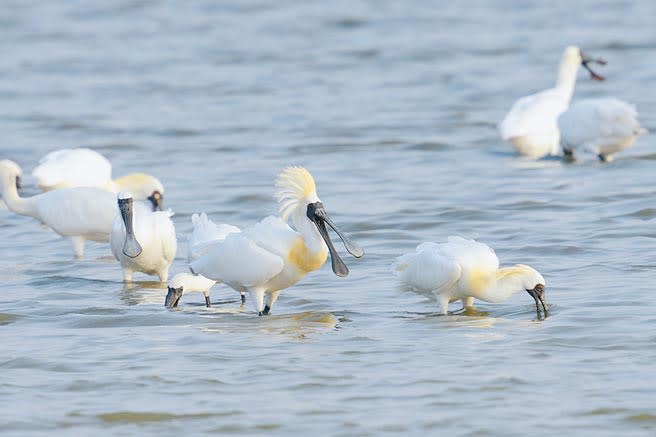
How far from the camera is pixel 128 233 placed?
10586mm

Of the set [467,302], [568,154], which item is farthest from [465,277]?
[568,154]

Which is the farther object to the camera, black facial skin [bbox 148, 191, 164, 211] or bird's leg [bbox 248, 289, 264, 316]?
black facial skin [bbox 148, 191, 164, 211]

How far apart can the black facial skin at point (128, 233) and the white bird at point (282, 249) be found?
1.06 m

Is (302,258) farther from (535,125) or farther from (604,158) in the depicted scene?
(535,125)

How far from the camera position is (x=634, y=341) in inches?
319

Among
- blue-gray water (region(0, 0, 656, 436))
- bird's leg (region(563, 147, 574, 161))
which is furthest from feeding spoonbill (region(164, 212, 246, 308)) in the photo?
bird's leg (region(563, 147, 574, 161))

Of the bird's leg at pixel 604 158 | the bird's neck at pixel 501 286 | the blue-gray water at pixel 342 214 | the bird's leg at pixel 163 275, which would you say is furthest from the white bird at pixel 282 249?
the bird's leg at pixel 604 158

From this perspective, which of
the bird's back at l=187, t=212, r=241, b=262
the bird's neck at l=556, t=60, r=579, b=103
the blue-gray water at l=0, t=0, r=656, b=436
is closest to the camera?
the blue-gray water at l=0, t=0, r=656, b=436

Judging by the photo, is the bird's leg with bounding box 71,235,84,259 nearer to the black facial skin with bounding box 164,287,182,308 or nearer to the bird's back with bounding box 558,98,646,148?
the black facial skin with bounding box 164,287,182,308

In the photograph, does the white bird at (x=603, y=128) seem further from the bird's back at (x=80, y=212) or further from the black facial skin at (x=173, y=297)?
the black facial skin at (x=173, y=297)

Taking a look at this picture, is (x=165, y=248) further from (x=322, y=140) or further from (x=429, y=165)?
(x=322, y=140)

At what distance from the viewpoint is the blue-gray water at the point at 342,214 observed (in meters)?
7.18

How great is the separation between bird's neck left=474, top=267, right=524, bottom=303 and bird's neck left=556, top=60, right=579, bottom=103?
9.59 m

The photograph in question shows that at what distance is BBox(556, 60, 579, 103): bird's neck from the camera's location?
60.6 ft
